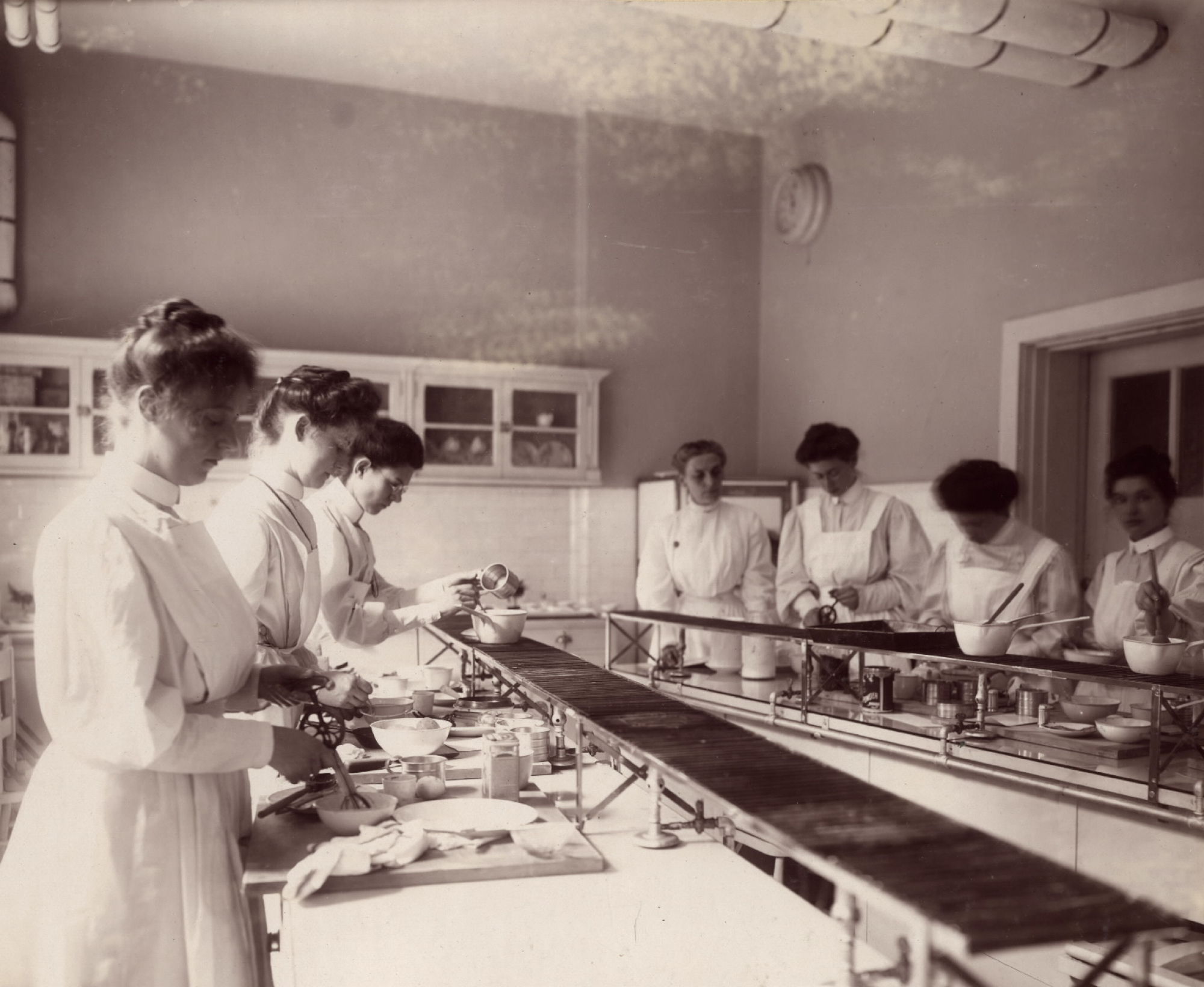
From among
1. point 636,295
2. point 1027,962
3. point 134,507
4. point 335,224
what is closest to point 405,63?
point 335,224

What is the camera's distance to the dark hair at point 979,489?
12.4 ft

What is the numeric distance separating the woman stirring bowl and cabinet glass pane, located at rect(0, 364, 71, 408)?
5.35 meters

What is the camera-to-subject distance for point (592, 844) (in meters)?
1.86

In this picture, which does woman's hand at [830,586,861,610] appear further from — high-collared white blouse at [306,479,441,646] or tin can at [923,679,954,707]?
high-collared white blouse at [306,479,441,646]

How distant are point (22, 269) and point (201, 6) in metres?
1.88

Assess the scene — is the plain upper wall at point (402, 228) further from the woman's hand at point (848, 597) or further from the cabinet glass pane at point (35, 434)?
the woman's hand at point (848, 597)

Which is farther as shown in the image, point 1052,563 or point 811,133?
point 811,133

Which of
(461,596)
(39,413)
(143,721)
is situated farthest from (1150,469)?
(39,413)

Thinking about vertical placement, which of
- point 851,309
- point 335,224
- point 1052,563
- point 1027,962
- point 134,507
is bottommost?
point 1027,962

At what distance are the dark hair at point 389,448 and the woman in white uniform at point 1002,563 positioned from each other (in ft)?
6.51

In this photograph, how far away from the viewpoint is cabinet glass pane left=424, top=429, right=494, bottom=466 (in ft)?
21.5

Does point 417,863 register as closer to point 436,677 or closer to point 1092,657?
point 436,677

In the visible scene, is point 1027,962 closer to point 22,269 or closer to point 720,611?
point 720,611

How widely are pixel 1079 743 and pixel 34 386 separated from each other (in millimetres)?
5546
